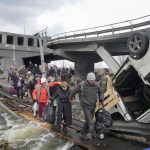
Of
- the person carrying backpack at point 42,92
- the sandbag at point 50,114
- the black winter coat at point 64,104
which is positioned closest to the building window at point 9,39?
→ the person carrying backpack at point 42,92

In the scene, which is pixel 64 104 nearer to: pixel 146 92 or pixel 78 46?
pixel 146 92

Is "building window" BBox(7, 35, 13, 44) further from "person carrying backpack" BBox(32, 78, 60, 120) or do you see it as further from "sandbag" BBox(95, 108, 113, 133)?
"sandbag" BBox(95, 108, 113, 133)

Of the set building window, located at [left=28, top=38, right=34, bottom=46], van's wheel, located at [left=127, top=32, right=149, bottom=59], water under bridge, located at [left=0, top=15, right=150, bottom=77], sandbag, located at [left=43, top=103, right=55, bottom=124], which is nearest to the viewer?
van's wheel, located at [left=127, top=32, right=149, bottom=59]

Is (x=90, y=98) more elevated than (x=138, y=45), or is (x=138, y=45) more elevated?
(x=138, y=45)

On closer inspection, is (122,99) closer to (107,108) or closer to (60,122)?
(107,108)

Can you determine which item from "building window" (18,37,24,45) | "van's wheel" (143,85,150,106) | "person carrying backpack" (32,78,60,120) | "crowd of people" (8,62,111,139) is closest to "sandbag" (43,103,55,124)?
"crowd of people" (8,62,111,139)

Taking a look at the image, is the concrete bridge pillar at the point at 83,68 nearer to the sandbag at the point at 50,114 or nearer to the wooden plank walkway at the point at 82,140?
the wooden plank walkway at the point at 82,140

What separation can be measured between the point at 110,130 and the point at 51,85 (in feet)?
8.83

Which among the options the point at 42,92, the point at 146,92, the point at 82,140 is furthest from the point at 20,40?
the point at 82,140

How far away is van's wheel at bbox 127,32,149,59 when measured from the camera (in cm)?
829

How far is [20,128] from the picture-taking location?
1067 centimetres

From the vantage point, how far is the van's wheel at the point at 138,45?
829cm

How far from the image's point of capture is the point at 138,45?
8484 millimetres

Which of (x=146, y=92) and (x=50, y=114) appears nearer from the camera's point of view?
(x=146, y=92)
